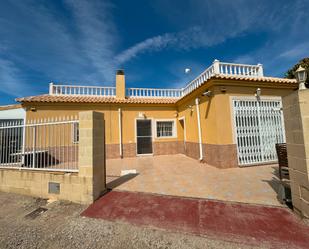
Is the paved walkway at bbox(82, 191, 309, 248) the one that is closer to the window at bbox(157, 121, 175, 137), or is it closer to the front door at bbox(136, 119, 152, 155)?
the front door at bbox(136, 119, 152, 155)

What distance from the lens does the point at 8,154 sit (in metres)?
4.60

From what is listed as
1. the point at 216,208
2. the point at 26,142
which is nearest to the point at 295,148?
the point at 216,208

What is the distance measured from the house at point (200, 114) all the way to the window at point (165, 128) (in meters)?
0.05

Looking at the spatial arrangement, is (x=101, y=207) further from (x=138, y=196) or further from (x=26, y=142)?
(x=26, y=142)

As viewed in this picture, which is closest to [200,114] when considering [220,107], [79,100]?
[220,107]

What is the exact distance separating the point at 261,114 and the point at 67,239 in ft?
25.4

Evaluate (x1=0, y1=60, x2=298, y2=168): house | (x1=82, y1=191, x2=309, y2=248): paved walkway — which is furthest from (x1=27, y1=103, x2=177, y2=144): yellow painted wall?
(x1=82, y1=191, x2=309, y2=248): paved walkway

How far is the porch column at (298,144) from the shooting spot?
2.37 meters

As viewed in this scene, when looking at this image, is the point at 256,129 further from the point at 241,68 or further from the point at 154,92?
the point at 154,92

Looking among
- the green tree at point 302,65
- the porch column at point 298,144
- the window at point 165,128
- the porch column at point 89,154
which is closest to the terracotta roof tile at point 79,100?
the window at point 165,128

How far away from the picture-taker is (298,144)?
249cm

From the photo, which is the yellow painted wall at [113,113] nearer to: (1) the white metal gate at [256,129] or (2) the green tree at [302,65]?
(1) the white metal gate at [256,129]

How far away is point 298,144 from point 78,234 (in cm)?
401

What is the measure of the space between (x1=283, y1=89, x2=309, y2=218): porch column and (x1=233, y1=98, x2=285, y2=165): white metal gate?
351cm
